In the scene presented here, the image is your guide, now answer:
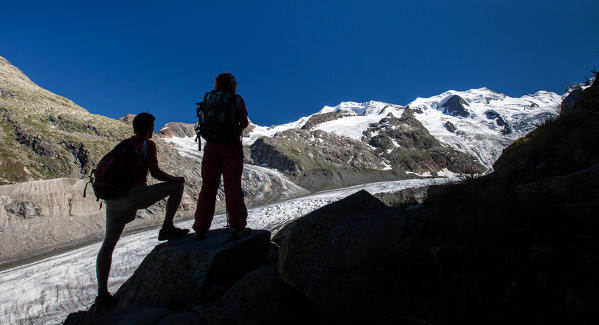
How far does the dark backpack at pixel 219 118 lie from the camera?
16.0 ft

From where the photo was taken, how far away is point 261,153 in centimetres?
14725

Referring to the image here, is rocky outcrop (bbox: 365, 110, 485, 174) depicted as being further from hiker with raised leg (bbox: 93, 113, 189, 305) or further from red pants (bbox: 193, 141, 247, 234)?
hiker with raised leg (bbox: 93, 113, 189, 305)

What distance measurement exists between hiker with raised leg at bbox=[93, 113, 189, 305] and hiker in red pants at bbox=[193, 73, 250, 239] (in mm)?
707

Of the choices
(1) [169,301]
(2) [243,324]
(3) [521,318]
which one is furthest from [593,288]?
(1) [169,301]

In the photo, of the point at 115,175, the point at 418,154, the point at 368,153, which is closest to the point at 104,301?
the point at 115,175

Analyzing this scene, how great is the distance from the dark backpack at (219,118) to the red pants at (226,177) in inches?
7.2

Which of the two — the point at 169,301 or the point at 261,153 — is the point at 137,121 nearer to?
the point at 169,301

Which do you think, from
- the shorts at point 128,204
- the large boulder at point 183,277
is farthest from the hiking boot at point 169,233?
the shorts at point 128,204

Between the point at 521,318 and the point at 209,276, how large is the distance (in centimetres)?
413

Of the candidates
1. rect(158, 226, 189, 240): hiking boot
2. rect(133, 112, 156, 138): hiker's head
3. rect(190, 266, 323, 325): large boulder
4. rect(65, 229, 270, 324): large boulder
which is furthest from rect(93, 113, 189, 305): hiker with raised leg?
rect(190, 266, 323, 325): large boulder

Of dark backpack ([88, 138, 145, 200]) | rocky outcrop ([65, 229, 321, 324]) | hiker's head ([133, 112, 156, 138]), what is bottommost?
rocky outcrop ([65, 229, 321, 324])

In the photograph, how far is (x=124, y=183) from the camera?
4371mm

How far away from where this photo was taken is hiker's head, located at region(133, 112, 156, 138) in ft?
15.5

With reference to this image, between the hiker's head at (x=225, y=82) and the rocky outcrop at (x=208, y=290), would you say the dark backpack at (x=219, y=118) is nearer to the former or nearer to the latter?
the hiker's head at (x=225, y=82)
